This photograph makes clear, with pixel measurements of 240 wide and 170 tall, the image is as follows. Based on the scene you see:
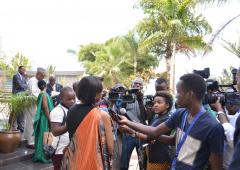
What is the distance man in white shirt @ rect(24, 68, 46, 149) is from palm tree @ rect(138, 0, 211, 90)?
11.9 meters

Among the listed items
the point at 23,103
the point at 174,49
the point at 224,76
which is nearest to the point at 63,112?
the point at 23,103

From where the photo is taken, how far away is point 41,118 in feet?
19.7

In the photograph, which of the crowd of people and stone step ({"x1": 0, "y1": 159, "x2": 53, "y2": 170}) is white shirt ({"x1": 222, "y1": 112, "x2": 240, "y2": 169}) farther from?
stone step ({"x1": 0, "y1": 159, "x2": 53, "y2": 170})

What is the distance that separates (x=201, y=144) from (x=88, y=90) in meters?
0.96

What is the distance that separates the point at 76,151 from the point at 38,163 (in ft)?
13.5

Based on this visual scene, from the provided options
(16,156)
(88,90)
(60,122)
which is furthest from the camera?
(16,156)

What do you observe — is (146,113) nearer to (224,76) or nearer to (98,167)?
(98,167)

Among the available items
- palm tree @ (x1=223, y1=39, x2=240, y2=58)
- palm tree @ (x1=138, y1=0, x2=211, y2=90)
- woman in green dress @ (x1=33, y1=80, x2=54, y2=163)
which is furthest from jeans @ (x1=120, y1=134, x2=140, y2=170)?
palm tree @ (x1=138, y1=0, x2=211, y2=90)

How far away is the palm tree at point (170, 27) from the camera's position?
17641 millimetres

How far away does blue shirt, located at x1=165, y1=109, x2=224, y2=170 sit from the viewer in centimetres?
218

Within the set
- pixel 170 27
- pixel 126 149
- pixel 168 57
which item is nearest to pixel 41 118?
pixel 126 149

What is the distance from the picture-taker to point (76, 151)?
8.20 feet

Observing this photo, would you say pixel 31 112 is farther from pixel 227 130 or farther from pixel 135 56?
pixel 135 56

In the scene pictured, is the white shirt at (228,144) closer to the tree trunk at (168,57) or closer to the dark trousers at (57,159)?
the dark trousers at (57,159)
